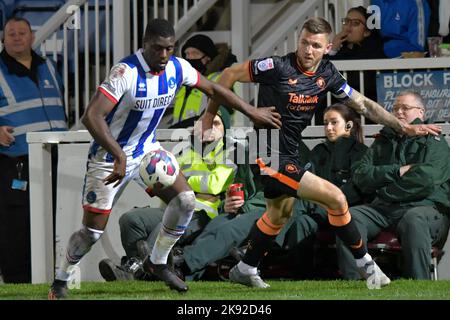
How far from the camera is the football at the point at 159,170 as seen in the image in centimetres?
1006

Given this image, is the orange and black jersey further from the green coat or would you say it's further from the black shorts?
the green coat

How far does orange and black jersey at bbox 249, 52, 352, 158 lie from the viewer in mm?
10609

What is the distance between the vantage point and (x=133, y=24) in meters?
14.9

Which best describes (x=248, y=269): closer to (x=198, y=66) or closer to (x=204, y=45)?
(x=198, y=66)

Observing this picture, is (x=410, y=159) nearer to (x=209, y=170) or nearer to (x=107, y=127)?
(x=209, y=170)

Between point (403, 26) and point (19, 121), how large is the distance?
155 inches

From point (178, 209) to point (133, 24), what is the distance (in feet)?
16.5

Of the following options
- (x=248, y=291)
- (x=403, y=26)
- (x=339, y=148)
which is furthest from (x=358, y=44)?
(x=248, y=291)

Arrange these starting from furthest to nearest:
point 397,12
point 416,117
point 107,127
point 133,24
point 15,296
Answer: point 133,24 < point 397,12 < point 416,117 < point 15,296 < point 107,127

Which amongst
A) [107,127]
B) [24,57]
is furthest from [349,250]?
[24,57]

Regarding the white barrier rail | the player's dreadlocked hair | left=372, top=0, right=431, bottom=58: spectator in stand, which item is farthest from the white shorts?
left=372, top=0, right=431, bottom=58: spectator in stand

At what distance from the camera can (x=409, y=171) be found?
11398mm

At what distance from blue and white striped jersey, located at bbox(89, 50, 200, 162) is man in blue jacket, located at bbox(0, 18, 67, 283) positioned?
3.26 m

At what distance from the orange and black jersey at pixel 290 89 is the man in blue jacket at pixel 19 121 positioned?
358cm
